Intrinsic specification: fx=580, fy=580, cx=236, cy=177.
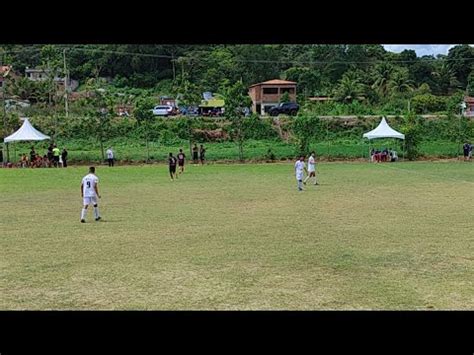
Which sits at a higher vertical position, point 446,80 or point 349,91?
point 446,80

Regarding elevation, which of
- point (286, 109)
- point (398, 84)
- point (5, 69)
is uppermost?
point (5, 69)

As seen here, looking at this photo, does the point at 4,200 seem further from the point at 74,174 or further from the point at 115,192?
the point at 74,174

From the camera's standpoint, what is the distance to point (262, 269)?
333 inches

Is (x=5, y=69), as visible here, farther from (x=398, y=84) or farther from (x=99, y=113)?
(x=398, y=84)

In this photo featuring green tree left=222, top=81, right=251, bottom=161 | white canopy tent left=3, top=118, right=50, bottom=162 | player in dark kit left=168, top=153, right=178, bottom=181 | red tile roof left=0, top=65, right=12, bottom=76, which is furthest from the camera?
red tile roof left=0, top=65, right=12, bottom=76

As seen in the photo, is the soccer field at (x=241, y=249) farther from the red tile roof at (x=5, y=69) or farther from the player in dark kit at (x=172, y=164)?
the red tile roof at (x=5, y=69)

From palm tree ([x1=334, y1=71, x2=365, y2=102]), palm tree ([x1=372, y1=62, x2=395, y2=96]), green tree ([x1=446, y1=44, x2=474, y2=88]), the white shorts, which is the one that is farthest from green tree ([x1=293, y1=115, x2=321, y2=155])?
the white shorts

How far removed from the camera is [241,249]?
10.0m

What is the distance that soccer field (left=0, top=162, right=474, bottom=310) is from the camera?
6.99 m

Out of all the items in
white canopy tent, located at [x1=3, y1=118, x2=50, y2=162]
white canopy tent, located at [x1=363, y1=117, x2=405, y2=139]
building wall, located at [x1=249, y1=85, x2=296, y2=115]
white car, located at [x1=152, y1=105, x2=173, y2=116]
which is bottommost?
white canopy tent, located at [x1=363, y1=117, x2=405, y2=139]

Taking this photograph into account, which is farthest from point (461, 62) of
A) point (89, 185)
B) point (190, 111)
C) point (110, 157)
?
point (89, 185)

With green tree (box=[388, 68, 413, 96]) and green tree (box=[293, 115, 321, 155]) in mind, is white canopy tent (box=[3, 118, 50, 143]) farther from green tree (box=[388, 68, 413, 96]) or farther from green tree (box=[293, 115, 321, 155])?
green tree (box=[388, 68, 413, 96])

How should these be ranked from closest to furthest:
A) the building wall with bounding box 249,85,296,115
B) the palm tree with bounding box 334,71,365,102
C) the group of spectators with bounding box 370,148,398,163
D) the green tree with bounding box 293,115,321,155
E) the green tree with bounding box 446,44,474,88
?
the group of spectators with bounding box 370,148,398,163 < the green tree with bounding box 293,115,321,155 < the palm tree with bounding box 334,71,365,102 < the building wall with bounding box 249,85,296,115 < the green tree with bounding box 446,44,474,88
